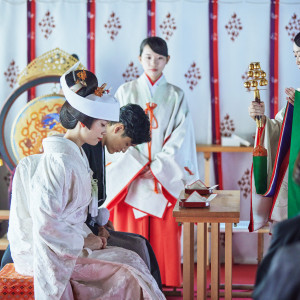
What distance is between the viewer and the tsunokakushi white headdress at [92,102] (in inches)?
115

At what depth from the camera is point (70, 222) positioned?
2.85 meters

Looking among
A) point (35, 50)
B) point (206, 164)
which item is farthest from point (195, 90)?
point (35, 50)

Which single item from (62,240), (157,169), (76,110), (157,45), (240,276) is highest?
(157,45)

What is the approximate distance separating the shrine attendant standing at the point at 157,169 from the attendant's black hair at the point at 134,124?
1.22 m

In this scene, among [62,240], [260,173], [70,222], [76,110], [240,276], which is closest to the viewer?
[62,240]

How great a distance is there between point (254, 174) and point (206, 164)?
1.51 metres

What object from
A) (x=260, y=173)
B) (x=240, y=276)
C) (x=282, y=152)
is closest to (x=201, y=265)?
(x=260, y=173)

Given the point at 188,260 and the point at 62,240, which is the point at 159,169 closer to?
the point at 188,260

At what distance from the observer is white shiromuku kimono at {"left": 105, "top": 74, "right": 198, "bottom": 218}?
4543 mm

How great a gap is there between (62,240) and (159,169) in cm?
184

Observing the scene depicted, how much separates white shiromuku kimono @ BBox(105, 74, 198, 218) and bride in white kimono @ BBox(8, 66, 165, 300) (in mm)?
1454

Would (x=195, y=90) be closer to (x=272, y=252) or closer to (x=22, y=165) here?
(x=22, y=165)

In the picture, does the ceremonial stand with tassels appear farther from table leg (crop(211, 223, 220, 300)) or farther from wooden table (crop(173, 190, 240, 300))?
table leg (crop(211, 223, 220, 300))

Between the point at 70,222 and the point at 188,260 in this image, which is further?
the point at 188,260
